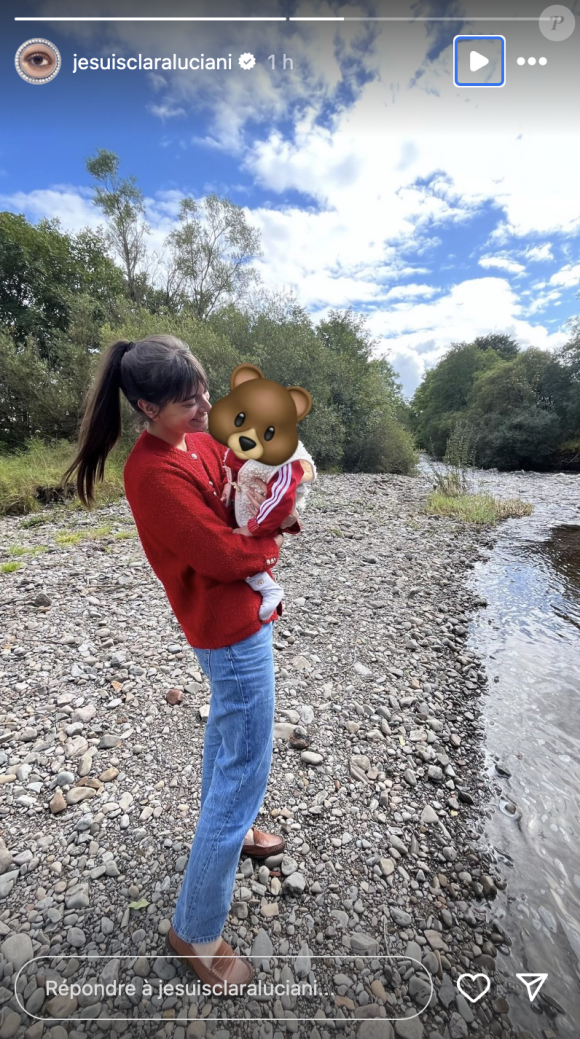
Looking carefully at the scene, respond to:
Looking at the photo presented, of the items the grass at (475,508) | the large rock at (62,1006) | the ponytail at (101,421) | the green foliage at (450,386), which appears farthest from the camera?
the green foliage at (450,386)

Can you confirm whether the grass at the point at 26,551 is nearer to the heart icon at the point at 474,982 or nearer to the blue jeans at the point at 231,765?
→ the blue jeans at the point at 231,765

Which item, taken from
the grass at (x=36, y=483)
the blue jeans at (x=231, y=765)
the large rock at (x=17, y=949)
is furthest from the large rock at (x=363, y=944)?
the grass at (x=36, y=483)

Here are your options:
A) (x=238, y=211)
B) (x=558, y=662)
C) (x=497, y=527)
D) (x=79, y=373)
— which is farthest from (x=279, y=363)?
(x=558, y=662)

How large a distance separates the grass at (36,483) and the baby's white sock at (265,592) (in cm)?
782

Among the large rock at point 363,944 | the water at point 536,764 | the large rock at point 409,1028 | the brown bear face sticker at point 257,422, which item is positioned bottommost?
the water at point 536,764

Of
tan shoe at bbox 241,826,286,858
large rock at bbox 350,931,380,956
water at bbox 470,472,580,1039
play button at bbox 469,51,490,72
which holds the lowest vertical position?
water at bbox 470,472,580,1039

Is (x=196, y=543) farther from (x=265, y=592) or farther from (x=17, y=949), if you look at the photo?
(x=17, y=949)

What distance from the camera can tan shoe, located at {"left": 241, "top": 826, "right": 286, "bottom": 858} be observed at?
214 centimetres

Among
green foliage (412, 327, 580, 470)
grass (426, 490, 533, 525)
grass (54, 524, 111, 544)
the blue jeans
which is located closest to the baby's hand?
the blue jeans

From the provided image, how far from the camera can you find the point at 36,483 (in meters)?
9.55

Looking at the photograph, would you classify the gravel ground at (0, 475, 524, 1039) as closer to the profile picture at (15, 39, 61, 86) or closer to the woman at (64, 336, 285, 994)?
the woman at (64, 336, 285, 994)

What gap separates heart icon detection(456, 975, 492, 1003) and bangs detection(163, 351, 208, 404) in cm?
246

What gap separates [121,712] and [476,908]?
2499mm

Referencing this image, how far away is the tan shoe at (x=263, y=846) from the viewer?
214 centimetres
